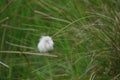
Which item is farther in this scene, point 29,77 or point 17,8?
point 17,8

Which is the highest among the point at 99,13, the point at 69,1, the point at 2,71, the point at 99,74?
the point at 69,1

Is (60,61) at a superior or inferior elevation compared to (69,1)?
inferior

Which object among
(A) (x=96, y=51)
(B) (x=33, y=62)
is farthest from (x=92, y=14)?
(B) (x=33, y=62)

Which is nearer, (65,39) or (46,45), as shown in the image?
(46,45)

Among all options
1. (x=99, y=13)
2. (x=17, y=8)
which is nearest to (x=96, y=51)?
(x=99, y=13)

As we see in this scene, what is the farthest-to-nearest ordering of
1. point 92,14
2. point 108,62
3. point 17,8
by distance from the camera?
1. point 17,8
2. point 92,14
3. point 108,62

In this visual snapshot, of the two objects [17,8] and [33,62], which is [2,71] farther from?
[17,8]

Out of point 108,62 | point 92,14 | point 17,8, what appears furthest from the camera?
point 17,8
